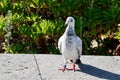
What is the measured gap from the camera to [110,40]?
313 inches

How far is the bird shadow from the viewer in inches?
235

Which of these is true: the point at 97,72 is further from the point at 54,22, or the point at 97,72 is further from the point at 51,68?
the point at 54,22

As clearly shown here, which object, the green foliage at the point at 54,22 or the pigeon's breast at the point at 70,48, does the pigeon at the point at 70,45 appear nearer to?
the pigeon's breast at the point at 70,48

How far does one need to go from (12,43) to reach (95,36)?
4.66 ft

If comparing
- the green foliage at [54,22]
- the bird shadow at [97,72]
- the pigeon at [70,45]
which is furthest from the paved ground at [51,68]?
the green foliage at [54,22]

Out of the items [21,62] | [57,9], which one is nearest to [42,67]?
[21,62]

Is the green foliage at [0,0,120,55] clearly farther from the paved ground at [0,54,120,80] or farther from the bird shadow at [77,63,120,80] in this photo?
the bird shadow at [77,63,120,80]

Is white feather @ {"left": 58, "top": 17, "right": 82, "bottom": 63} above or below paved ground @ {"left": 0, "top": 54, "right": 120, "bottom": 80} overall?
above

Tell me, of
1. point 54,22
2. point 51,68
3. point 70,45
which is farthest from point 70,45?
point 54,22

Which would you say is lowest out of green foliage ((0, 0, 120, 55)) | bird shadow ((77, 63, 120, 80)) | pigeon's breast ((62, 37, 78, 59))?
bird shadow ((77, 63, 120, 80))

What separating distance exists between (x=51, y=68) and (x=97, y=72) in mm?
605

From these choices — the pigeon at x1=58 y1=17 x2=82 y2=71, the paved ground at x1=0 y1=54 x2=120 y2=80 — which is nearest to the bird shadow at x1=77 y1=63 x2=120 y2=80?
the paved ground at x1=0 y1=54 x2=120 y2=80

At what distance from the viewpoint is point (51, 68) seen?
6188 mm

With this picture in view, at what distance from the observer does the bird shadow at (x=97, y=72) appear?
5969 millimetres
